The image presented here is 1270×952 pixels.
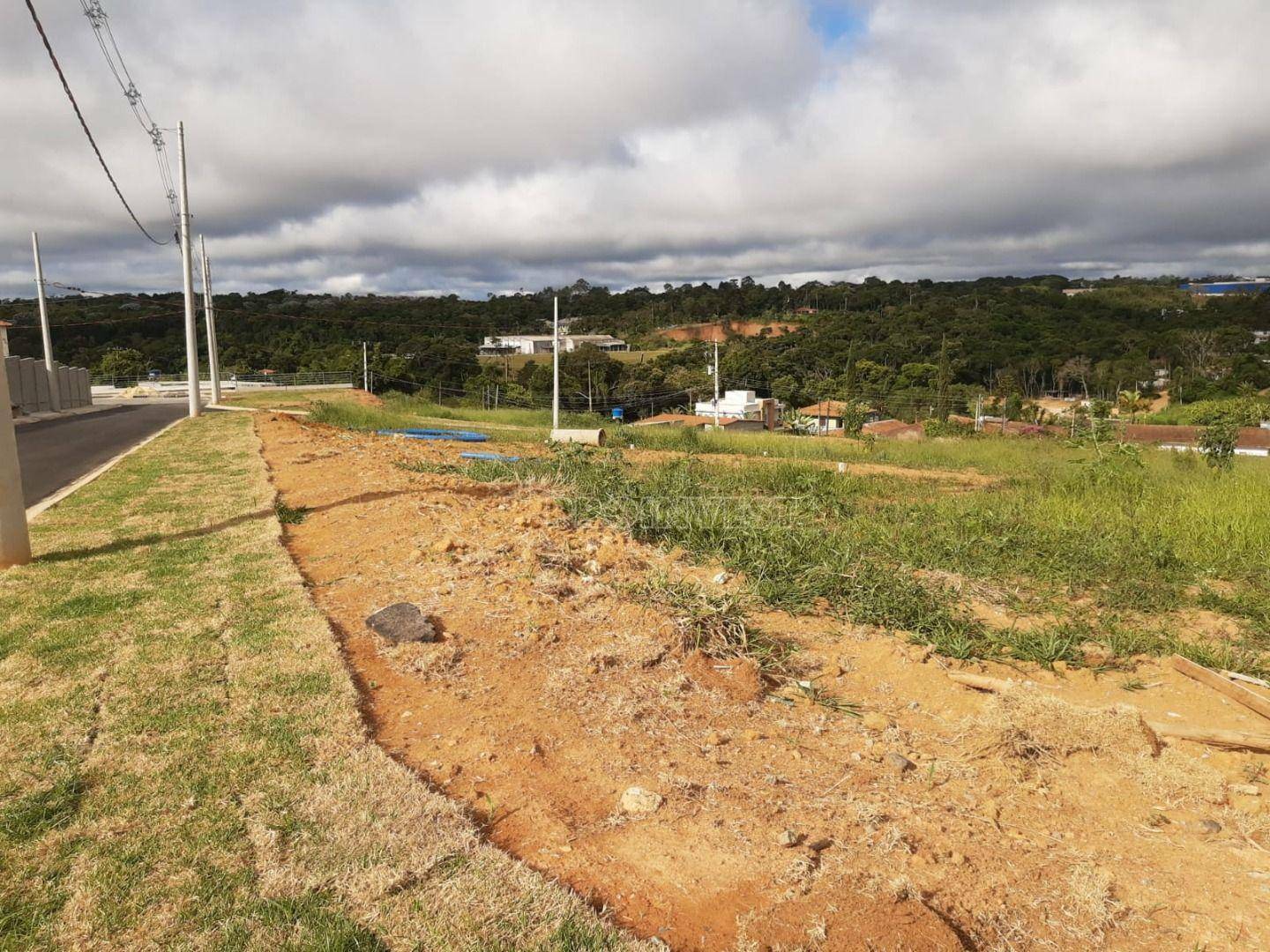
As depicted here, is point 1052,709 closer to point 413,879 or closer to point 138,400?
point 413,879

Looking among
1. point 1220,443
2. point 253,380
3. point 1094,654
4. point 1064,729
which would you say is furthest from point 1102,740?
point 253,380

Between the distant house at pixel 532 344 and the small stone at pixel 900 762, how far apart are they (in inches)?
3128

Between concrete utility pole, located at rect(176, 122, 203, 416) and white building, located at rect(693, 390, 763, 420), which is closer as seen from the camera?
concrete utility pole, located at rect(176, 122, 203, 416)

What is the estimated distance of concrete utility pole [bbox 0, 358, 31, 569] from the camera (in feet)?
18.9

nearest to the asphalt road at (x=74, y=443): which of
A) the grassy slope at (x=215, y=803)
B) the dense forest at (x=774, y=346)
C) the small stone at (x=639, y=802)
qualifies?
the grassy slope at (x=215, y=803)

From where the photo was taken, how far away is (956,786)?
3387 mm

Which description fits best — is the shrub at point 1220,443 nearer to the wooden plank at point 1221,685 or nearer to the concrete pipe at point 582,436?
the wooden plank at point 1221,685

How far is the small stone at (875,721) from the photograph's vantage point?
394 centimetres

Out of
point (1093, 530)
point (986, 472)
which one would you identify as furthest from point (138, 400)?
point (1093, 530)

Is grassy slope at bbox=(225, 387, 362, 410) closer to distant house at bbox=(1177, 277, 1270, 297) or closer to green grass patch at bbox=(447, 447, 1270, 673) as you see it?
green grass patch at bbox=(447, 447, 1270, 673)

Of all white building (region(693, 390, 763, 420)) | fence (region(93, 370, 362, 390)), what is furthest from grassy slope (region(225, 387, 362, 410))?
white building (region(693, 390, 763, 420))

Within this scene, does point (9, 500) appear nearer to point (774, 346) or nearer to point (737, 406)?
point (737, 406)

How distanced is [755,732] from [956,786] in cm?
91

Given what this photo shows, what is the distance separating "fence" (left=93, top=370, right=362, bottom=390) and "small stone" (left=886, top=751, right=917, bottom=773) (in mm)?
43946
